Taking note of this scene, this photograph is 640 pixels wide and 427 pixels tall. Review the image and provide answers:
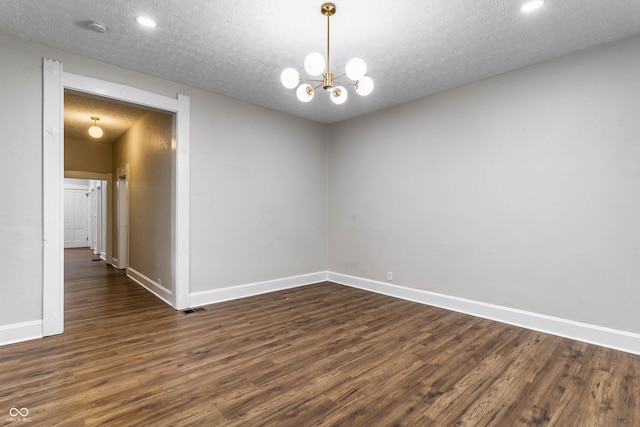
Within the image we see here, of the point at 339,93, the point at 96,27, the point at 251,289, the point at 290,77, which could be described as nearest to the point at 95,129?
the point at 96,27

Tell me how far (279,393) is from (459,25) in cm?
344

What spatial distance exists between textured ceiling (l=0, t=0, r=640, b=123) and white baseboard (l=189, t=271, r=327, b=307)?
2935 millimetres

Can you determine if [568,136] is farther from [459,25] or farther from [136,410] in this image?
[136,410]

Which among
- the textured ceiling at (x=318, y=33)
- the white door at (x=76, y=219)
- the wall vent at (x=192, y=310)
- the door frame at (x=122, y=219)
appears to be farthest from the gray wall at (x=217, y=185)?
the white door at (x=76, y=219)

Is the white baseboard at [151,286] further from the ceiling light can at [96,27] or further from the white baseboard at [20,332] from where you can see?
the ceiling light can at [96,27]

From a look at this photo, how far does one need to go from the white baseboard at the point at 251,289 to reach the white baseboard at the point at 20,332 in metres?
1.55

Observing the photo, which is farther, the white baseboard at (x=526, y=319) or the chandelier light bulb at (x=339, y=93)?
the white baseboard at (x=526, y=319)

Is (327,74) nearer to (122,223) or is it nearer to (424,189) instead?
(424,189)

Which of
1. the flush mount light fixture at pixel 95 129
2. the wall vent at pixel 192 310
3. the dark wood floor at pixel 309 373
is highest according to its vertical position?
the flush mount light fixture at pixel 95 129

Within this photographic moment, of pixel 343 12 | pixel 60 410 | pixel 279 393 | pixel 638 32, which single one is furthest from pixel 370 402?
pixel 638 32

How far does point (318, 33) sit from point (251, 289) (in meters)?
3.67

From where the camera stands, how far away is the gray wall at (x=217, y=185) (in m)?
3.08

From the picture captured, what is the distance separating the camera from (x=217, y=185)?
4.55m

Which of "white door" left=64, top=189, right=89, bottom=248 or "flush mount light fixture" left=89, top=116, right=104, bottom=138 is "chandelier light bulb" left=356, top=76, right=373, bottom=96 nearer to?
"flush mount light fixture" left=89, top=116, right=104, bottom=138
